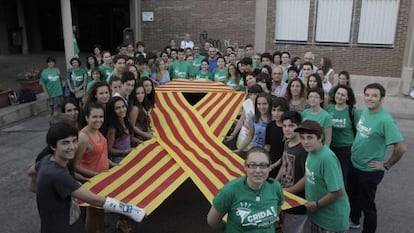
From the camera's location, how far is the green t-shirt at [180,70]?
8.84 meters

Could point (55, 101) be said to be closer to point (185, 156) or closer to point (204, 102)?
point (204, 102)

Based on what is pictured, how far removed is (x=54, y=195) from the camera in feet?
8.86

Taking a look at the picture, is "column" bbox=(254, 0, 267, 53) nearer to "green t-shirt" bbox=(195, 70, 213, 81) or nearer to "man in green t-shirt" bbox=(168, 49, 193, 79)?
"man in green t-shirt" bbox=(168, 49, 193, 79)

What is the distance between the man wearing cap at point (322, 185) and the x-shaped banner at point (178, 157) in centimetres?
27

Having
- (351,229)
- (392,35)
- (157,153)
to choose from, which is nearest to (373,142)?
(351,229)

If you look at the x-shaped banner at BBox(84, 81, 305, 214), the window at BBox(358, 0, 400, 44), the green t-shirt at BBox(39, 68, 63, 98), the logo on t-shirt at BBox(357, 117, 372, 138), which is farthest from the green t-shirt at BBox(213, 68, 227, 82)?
the window at BBox(358, 0, 400, 44)

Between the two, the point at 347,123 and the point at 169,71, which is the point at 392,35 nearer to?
the point at 169,71

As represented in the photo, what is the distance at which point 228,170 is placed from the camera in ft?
14.1

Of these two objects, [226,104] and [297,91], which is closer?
[297,91]

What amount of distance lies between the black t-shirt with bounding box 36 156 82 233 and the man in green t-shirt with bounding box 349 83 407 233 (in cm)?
283

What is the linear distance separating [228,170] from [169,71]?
5053 mm

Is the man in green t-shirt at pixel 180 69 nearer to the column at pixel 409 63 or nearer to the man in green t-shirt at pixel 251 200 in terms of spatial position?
the man in green t-shirt at pixel 251 200

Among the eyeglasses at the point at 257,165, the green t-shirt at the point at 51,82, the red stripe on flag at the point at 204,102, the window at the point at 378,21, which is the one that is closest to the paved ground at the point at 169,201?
the green t-shirt at the point at 51,82

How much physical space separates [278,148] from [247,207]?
1.67 metres
